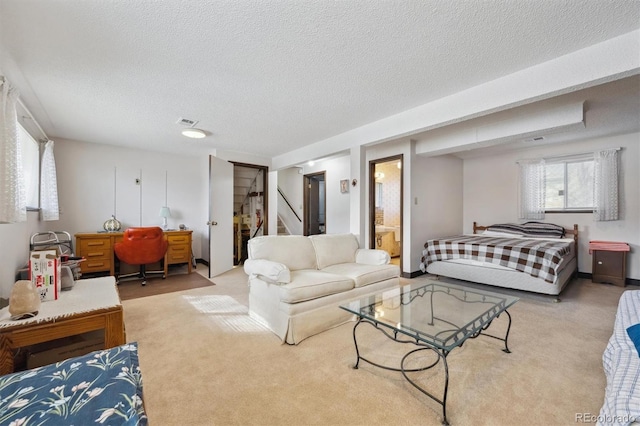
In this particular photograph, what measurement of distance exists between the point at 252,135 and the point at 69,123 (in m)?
2.36

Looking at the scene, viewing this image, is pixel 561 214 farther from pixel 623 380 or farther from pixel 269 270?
pixel 269 270

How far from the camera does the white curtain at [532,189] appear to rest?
15.6 ft

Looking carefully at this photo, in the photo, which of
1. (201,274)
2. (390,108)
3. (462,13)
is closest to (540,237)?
(390,108)

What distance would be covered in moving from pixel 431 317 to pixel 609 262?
4.04 m

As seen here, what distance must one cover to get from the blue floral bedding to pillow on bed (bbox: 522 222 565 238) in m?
5.54

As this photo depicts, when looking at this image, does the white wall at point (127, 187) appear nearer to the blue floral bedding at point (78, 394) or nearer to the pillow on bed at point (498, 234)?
the blue floral bedding at point (78, 394)

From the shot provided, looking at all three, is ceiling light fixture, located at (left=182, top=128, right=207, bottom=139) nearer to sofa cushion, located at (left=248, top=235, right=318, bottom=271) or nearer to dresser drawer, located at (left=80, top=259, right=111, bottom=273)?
sofa cushion, located at (left=248, top=235, right=318, bottom=271)

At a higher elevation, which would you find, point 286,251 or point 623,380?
point 286,251

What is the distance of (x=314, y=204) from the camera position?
690cm

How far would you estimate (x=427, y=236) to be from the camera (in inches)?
185

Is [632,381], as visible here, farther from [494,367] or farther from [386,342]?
[386,342]

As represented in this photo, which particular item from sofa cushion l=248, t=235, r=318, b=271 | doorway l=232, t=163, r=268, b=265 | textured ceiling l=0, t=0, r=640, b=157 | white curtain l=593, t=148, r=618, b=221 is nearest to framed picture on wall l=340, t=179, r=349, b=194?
doorway l=232, t=163, r=268, b=265

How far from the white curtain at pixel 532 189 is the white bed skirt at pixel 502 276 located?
38.7 inches

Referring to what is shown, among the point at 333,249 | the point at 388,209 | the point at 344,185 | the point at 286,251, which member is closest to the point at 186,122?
the point at 286,251
